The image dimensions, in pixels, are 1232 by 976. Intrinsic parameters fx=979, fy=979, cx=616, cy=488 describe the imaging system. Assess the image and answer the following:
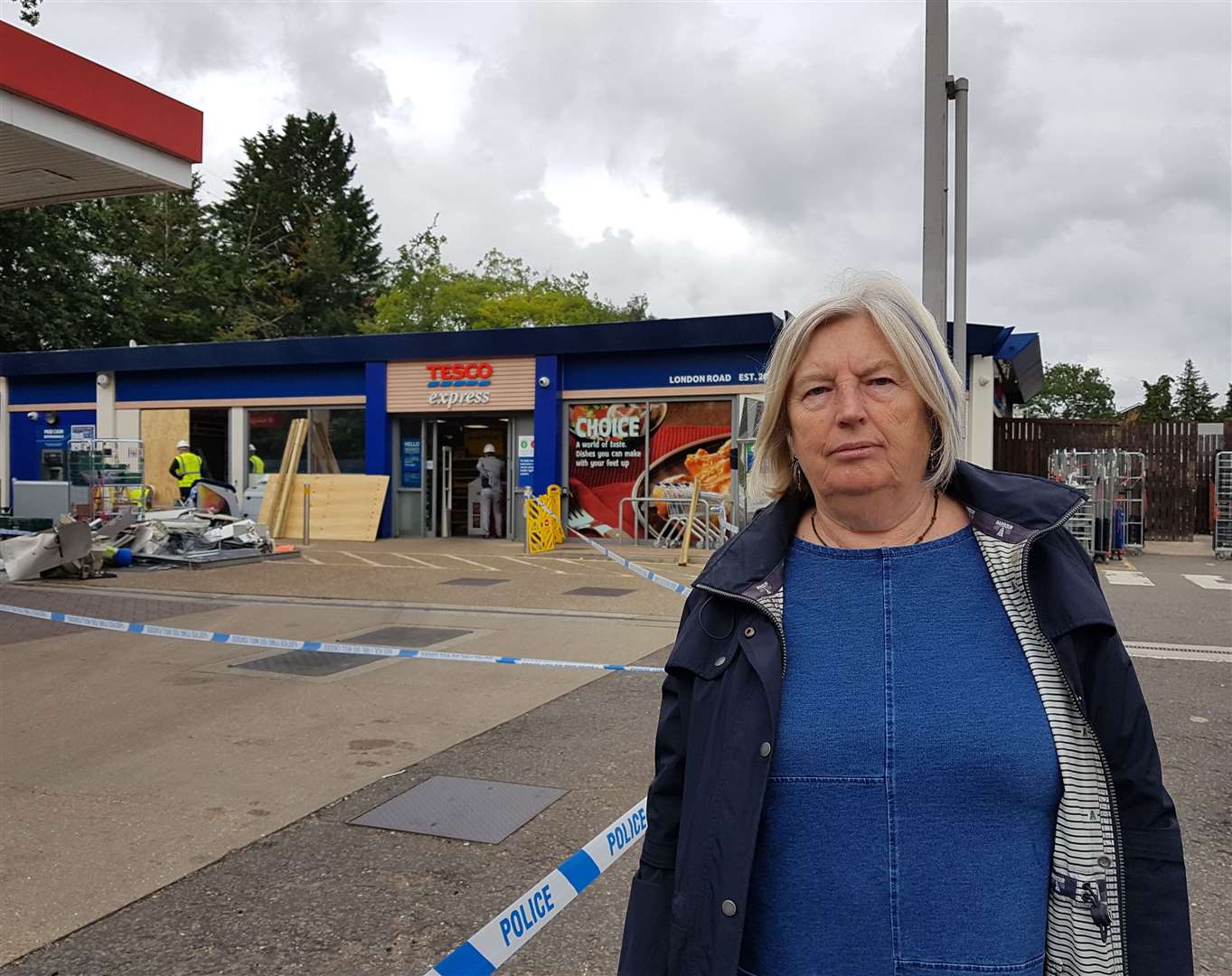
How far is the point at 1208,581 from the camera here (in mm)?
13586

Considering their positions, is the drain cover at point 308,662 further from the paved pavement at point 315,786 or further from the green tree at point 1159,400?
the green tree at point 1159,400

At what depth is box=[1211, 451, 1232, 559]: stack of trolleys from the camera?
1727 cm

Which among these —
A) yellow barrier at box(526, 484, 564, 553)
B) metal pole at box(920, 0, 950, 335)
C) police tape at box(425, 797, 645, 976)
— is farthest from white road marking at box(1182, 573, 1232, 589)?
police tape at box(425, 797, 645, 976)

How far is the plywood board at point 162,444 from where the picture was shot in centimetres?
2231

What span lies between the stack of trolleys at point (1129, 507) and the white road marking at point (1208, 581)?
2.78m

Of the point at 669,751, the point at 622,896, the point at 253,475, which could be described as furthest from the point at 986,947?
the point at 253,475

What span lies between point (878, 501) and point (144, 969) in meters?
2.73

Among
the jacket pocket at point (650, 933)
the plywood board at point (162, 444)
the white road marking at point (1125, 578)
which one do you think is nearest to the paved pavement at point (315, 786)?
the jacket pocket at point (650, 933)

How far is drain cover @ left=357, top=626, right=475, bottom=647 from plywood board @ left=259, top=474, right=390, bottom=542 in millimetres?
10863

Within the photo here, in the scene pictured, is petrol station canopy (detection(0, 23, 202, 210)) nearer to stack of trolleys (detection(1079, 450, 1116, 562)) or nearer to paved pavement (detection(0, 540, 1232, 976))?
paved pavement (detection(0, 540, 1232, 976))

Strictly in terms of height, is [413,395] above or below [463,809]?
above

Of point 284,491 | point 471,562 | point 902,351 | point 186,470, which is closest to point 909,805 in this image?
point 902,351

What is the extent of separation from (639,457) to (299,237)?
46.1 metres

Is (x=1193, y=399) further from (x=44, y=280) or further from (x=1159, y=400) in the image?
(x=44, y=280)
